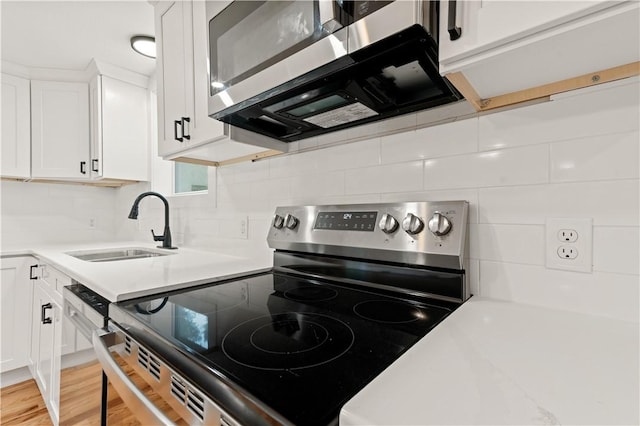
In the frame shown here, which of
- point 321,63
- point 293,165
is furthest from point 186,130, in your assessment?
point 321,63

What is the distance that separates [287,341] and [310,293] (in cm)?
36

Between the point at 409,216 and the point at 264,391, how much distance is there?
0.64 metres

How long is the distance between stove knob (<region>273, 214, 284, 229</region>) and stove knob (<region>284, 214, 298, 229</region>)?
0.03m

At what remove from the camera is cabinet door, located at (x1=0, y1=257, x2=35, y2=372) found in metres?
2.01

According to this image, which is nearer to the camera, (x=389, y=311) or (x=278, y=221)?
(x=389, y=311)

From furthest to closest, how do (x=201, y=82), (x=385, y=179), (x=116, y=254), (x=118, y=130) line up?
1. (x=118, y=130)
2. (x=116, y=254)
3. (x=201, y=82)
4. (x=385, y=179)

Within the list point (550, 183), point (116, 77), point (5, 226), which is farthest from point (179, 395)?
point (5, 226)

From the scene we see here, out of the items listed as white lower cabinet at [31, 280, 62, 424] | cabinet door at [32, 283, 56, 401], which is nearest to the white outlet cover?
white lower cabinet at [31, 280, 62, 424]

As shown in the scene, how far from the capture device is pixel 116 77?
2.34 m

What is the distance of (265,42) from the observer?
3.04ft

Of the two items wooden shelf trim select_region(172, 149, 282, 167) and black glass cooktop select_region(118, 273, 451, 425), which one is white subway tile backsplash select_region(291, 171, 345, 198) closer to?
wooden shelf trim select_region(172, 149, 282, 167)

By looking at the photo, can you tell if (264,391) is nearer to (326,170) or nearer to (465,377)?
(465,377)

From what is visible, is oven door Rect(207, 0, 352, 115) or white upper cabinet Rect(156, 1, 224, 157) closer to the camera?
oven door Rect(207, 0, 352, 115)

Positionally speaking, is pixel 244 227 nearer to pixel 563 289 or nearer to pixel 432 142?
pixel 432 142
